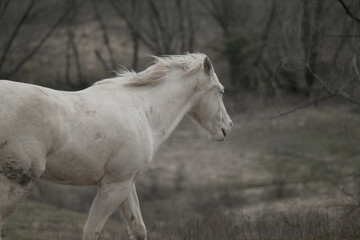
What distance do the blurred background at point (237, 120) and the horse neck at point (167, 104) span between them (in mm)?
670

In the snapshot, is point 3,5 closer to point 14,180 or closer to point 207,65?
point 207,65

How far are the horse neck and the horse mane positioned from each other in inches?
3.5

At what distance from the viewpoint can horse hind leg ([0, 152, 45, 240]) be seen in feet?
15.7

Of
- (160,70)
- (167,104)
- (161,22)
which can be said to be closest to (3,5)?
(160,70)

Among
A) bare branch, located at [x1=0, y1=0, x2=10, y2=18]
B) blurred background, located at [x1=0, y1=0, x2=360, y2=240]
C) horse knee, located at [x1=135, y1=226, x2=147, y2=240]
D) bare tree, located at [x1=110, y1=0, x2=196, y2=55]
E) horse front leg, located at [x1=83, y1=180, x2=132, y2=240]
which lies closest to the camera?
horse front leg, located at [x1=83, y1=180, x2=132, y2=240]

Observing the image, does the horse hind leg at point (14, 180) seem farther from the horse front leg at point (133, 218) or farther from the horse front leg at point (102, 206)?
the horse front leg at point (133, 218)

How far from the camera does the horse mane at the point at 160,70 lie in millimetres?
6332

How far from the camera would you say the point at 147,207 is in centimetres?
1402

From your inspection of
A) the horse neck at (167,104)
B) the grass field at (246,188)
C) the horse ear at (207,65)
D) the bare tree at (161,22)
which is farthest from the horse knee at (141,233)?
the bare tree at (161,22)

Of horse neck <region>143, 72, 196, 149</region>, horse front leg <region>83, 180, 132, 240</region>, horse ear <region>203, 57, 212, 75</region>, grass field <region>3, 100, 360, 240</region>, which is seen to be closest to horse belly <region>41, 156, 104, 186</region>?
horse front leg <region>83, 180, 132, 240</region>

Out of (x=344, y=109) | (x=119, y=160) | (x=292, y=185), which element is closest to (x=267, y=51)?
(x=344, y=109)

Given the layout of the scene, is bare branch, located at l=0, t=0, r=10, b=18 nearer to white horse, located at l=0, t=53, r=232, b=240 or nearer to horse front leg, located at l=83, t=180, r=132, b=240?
white horse, located at l=0, t=53, r=232, b=240

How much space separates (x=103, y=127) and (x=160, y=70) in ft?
4.23

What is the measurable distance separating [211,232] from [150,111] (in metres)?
1.95
